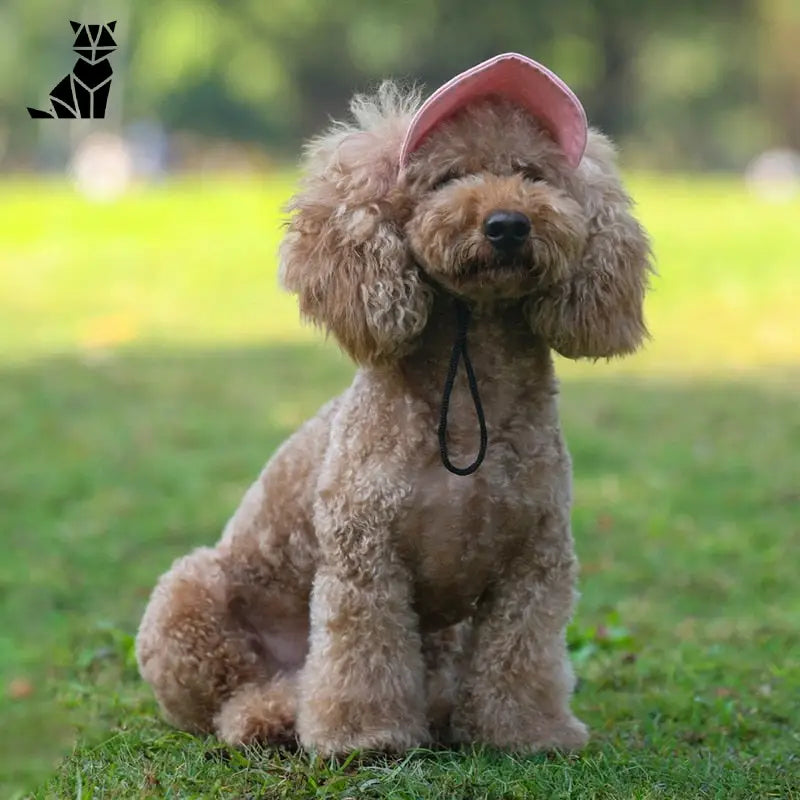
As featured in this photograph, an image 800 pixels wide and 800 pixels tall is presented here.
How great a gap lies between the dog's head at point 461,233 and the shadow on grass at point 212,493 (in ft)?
4.97

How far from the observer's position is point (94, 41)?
4.20 m

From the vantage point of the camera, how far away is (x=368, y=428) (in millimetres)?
3309

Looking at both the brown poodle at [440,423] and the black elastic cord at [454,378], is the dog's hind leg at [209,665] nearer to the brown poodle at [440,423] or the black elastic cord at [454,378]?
the brown poodle at [440,423]

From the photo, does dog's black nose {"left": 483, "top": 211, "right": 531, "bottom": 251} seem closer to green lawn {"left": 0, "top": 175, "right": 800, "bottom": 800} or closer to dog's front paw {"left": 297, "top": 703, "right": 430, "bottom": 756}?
green lawn {"left": 0, "top": 175, "right": 800, "bottom": 800}

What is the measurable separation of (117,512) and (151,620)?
326 centimetres

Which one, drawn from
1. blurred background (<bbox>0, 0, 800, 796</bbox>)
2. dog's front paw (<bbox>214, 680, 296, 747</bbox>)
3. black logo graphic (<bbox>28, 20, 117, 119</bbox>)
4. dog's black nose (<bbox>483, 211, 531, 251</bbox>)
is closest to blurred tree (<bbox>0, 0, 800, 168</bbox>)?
blurred background (<bbox>0, 0, 800, 796</bbox>)

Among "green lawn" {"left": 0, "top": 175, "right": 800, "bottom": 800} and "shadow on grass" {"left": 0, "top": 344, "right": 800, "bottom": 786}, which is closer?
"green lawn" {"left": 0, "top": 175, "right": 800, "bottom": 800}

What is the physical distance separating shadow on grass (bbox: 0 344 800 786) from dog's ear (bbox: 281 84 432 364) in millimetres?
1430

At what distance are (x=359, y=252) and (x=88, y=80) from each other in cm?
192

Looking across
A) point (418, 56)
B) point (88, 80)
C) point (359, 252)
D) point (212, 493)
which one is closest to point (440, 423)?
point (359, 252)

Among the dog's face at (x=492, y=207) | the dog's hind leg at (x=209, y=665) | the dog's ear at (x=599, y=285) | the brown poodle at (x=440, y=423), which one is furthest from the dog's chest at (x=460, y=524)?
the dog's hind leg at (x=209, y=665)

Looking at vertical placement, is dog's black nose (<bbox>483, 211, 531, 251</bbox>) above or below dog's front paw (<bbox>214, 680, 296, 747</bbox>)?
above

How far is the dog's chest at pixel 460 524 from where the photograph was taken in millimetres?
3225

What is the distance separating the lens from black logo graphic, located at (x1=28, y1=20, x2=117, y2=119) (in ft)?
13.8
